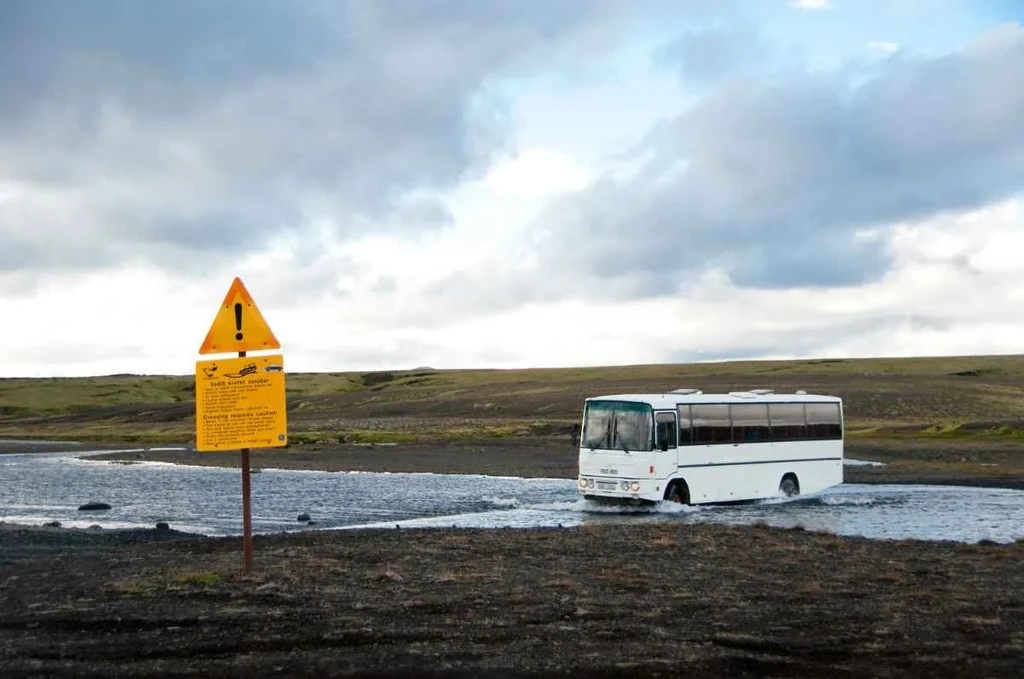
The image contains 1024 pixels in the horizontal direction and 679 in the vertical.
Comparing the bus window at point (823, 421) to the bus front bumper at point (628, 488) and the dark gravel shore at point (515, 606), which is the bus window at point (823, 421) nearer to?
the bus front bumper at point (628, 488)

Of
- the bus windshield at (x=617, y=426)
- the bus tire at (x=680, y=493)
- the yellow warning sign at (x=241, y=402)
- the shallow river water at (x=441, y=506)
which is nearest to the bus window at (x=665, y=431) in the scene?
the bus windshield at (x=617, y=426)

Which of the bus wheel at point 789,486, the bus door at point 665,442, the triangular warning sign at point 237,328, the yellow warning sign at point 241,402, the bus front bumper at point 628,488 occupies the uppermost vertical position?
the triangular warning sign at point 237,328

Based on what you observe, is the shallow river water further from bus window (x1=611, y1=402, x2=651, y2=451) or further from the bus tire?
bus window (x1=611, y1=402, x2=651, y2=451)

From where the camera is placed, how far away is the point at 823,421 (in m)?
43.6

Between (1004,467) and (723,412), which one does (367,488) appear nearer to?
(723,412)

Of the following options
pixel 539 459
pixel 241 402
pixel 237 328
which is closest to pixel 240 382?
pixel 241 402

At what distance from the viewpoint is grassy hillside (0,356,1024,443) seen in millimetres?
83125

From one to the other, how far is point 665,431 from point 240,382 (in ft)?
69.3

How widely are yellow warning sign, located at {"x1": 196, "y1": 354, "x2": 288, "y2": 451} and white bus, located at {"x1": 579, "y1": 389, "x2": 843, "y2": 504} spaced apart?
20.1m

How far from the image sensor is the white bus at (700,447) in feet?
115

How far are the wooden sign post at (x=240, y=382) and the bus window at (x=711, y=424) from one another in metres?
22.4

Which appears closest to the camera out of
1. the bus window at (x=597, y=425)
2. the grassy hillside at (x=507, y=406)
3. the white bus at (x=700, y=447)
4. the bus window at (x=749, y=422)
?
the white bus at (x=700, y=447)

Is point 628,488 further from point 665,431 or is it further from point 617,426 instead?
point 665,431

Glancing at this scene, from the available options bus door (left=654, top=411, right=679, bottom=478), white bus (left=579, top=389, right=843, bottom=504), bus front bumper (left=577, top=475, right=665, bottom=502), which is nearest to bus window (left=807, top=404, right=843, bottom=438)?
white bus (left=579, top=389, right=843, bottom=504)
